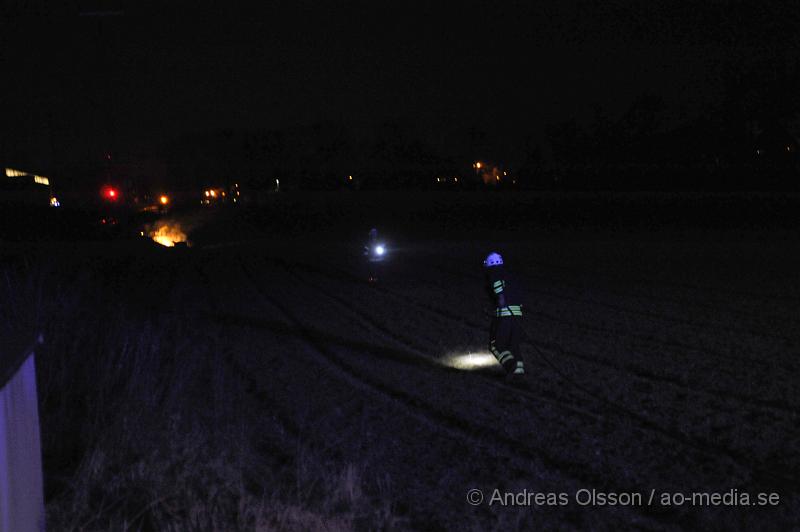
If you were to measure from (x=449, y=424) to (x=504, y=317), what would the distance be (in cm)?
226

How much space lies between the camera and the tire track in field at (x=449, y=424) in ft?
22.5

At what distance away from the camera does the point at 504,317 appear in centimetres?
1027

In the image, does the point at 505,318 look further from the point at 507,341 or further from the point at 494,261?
the point at 494,261

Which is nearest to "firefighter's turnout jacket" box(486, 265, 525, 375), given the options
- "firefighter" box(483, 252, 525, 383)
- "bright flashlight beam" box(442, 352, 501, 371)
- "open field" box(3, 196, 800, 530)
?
"firefighter" box(483, 252, 525, 383)

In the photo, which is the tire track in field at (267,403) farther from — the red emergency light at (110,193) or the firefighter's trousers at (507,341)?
A: the red emergency light at (110,193)

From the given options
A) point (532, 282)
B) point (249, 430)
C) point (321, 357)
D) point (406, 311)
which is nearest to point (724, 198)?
point (532, 282)

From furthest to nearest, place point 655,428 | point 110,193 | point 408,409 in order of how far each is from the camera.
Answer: point 110,193 < point 408,409 < point 655,428

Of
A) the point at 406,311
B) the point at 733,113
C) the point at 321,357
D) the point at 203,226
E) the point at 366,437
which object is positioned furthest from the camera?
the point at 733,113

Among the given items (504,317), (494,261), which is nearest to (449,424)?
(504,317)

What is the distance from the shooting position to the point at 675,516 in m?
5.90

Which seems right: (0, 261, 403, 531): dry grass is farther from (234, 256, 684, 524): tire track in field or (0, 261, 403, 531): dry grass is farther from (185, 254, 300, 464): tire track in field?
(234, 256, 684, 524): tire track in field

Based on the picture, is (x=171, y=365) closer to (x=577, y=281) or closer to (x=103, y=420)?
(x=103, y=420)

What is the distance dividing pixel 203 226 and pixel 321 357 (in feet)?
150

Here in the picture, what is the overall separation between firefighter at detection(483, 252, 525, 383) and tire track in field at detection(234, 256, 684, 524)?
1.45 m
